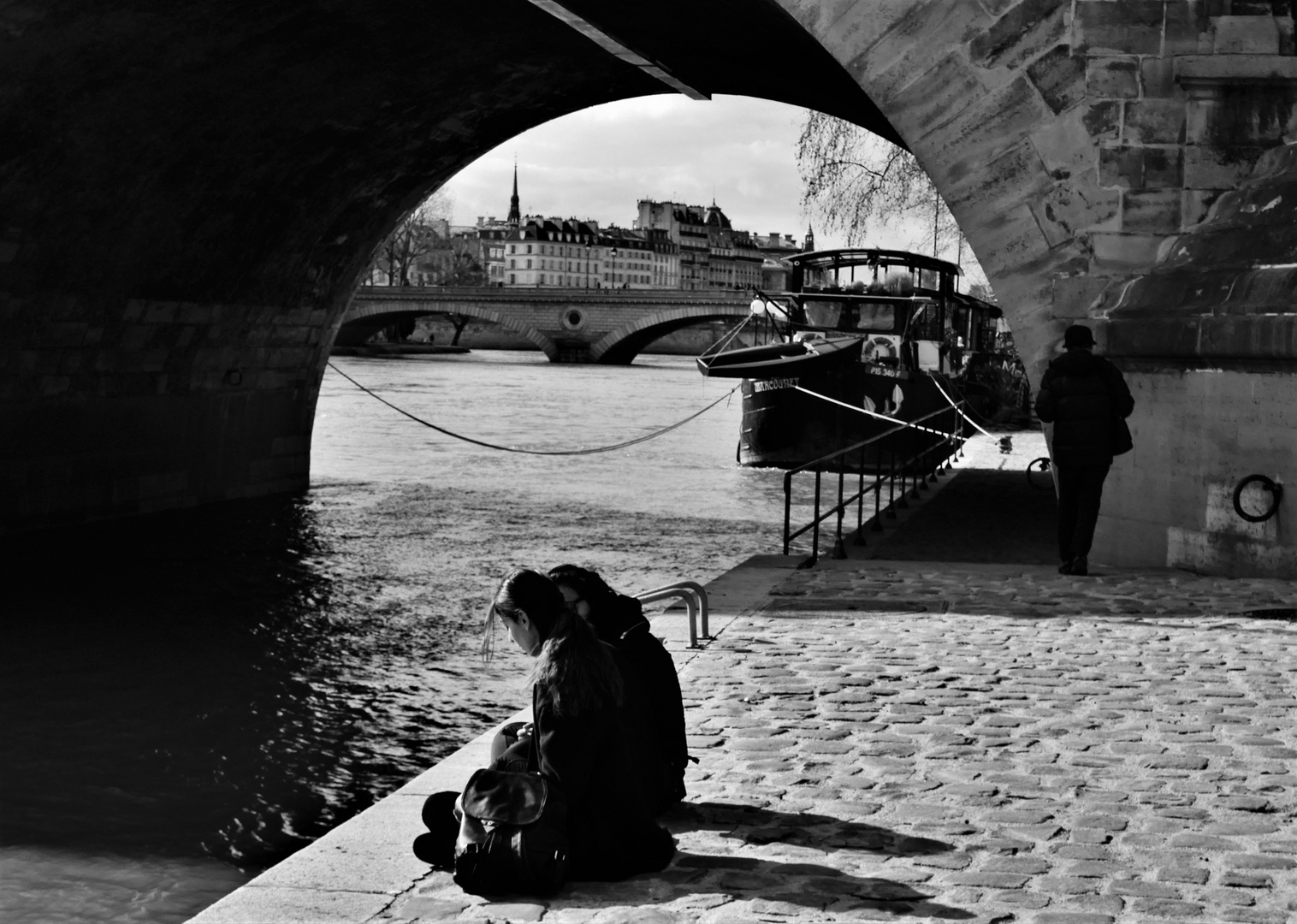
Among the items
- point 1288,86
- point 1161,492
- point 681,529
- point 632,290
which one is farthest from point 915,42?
point 632,290

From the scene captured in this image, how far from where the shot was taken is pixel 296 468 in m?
19.2

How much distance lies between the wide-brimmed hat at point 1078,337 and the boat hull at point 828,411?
544 inches

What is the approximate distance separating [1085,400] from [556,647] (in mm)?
5922

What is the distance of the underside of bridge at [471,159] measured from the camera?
951cm

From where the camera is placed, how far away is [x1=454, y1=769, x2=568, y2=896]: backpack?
13.3 feet

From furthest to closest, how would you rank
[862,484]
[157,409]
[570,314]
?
[570,314]
[157,409]
[862,484]

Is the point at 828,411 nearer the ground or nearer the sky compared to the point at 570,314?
nearer the ground

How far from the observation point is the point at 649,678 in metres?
4.69

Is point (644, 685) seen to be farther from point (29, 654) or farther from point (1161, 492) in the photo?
point (29, 654)

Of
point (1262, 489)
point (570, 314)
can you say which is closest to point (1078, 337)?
point (1262, 489)

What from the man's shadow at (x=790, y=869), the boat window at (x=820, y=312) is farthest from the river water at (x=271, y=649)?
the boat window at (x=820, y=312)

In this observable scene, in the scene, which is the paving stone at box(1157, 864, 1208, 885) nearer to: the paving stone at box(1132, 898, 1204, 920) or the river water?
the paving stone at box(1132, 898, 1204, 920)

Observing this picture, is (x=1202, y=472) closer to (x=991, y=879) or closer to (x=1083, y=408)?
(x=1083, y=408)

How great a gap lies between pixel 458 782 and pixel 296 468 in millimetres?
14259
